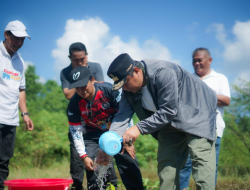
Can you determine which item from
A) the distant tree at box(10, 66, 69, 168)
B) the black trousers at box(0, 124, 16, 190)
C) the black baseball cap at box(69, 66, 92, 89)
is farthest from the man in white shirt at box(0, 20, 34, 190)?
the distant tree at box(10, 66, 69, 168)

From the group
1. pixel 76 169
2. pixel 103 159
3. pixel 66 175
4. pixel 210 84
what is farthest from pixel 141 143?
pixel 103 159

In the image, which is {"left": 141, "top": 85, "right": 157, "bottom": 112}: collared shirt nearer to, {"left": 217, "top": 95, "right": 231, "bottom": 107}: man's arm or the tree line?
{"left": 217, "top": 95, "right": 231, "bottom": 107}: man's arm

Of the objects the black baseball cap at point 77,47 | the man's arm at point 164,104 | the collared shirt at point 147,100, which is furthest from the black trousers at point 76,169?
the man's arm at point 164,104

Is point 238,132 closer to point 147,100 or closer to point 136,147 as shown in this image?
point 136,147

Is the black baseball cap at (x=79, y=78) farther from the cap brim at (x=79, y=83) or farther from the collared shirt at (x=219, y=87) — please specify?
the collared shirt at (x=219, y=87)

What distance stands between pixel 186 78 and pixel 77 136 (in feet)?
6.32

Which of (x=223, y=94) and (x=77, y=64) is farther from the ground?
(x=77, y=64)

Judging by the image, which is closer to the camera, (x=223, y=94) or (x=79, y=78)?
(x=79, y=78)

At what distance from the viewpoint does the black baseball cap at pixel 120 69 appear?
3061 mm

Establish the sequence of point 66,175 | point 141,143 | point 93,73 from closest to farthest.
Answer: point 93,73
point 66,175
point 141,143

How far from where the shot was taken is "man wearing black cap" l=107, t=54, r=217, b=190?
3059mm

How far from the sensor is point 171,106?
10.0 feet

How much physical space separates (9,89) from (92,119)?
4.56 ft

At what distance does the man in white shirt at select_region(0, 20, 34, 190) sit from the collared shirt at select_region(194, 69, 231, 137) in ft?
9.53
